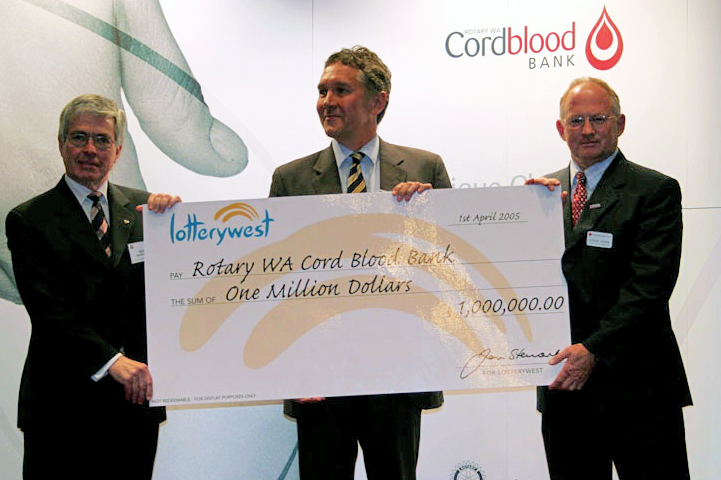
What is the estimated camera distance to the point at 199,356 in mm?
2535

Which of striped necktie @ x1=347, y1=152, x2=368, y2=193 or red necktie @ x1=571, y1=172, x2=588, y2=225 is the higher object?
striped necktie @ x1=347, y1=152, x2=368, y2=193

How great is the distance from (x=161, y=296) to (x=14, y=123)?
1.94 m

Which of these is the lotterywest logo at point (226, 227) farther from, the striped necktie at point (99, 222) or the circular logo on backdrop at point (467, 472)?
the circular logo on backdrop at point (467, 472)

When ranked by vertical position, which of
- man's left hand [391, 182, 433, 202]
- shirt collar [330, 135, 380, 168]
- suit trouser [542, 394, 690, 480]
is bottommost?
suit trouser [542, 394, 690, 480]

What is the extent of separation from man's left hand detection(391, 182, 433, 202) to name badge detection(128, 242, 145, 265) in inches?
37.4

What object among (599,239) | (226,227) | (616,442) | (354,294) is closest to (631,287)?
(599,239)

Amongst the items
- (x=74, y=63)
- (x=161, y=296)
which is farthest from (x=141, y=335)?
(x=74, y=63)

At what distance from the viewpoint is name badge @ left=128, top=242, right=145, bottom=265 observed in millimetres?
2578

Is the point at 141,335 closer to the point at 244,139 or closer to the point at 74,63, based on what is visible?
the point at 244,139

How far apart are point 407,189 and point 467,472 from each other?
2145 millimetres

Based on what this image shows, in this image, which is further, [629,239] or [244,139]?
[244,139]

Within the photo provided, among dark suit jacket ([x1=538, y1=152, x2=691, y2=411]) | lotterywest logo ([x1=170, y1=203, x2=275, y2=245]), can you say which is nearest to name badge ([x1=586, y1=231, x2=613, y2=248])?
dark suit jacket ([x1=538, y1=152, x2=691, y2=411])

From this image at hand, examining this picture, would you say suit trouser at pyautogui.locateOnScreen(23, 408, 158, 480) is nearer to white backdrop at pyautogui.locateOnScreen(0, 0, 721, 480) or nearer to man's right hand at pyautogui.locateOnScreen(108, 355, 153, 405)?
man's right hand at pyautogui.locateOnScreen(108, 355, 153, 405)

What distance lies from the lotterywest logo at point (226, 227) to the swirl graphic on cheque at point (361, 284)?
0.05 feet
